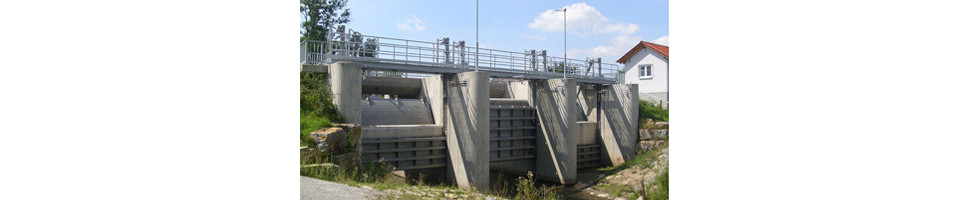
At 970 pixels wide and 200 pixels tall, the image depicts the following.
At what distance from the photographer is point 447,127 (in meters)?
14.8

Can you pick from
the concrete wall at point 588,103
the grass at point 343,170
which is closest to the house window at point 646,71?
the concrete wall at point 588,103

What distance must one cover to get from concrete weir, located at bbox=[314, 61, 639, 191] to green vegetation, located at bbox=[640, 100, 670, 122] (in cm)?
88

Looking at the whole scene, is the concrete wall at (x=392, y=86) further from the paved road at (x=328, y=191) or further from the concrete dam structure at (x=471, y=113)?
the paved road at (x=328, y=191)

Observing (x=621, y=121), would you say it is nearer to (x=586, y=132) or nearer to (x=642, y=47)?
(x=586, y=132)

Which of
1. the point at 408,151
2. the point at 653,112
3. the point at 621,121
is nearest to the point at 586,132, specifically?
the point at 621,121

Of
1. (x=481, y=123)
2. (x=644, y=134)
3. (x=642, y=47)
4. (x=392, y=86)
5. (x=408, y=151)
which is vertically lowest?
(x=408, y=151)

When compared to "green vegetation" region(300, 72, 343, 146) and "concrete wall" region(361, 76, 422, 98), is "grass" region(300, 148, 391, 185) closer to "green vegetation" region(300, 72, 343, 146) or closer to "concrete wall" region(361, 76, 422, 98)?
"green vegetation" region(300, 72, 343, 146)

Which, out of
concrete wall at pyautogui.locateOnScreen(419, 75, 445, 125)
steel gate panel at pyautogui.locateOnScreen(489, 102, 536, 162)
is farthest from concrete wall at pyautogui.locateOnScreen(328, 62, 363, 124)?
steel gate panel at pyautogui.locateOnScreen(489, 102, 536, 162)

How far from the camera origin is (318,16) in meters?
24.0

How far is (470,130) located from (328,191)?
683 centimetres

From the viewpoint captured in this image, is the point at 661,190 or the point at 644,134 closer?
the point at 661,190
